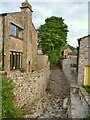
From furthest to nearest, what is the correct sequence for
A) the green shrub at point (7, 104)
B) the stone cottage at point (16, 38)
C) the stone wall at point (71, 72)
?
the stone wall at point (71, 72), the stone cottage at point (16, 38), the green shrub at point (7, 104)

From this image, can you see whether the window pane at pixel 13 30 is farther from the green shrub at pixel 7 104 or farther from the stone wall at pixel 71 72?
the green shrub at pixel 7 104

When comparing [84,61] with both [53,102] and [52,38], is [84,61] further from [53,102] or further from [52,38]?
[52,38]

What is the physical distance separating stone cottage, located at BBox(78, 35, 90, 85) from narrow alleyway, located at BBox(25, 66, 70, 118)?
267 centimetres

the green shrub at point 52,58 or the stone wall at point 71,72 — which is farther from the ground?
the green shrub at point 52,58

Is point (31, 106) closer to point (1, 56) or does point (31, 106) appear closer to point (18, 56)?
point (1, 56)

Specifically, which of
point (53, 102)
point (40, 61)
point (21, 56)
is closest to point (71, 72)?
point (21, 56)

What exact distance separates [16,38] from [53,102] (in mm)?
7332

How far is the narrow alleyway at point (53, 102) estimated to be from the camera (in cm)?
1273

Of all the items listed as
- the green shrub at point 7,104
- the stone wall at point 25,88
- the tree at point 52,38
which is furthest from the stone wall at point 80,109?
the tree at point 52,38

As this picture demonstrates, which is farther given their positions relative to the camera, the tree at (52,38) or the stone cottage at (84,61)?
the tree at (52,38)

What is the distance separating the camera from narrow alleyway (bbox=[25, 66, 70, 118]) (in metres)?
12.7

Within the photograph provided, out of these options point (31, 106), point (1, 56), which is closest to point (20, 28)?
point (1, 56)

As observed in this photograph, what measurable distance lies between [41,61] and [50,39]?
5509 millimetres

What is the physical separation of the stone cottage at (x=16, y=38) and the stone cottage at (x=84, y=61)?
5.89m
